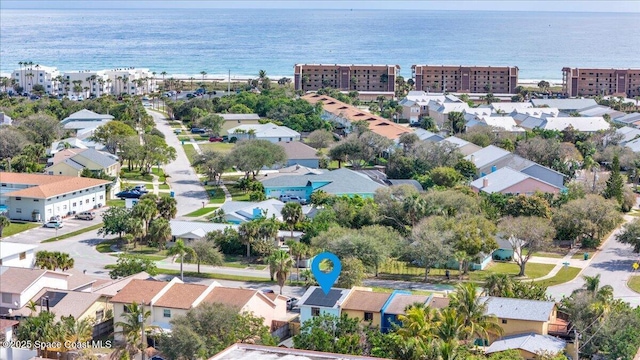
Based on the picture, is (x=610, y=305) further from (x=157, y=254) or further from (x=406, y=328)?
(x=157, y=254)

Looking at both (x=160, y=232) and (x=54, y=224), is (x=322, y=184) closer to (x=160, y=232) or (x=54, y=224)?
(x=160, y=232)

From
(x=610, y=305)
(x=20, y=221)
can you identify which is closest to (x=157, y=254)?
(x=20, y=221)

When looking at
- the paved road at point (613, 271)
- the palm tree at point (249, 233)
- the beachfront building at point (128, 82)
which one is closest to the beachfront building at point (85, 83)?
the beachfront building at point (128, 82)

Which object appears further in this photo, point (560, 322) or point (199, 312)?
point (560, 322)

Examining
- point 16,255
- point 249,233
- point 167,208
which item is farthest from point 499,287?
point 167,208

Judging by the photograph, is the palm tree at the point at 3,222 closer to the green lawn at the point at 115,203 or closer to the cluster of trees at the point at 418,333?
the green lawn at the point at 115,203

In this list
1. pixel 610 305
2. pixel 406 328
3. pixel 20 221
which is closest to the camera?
pixel 406 328
